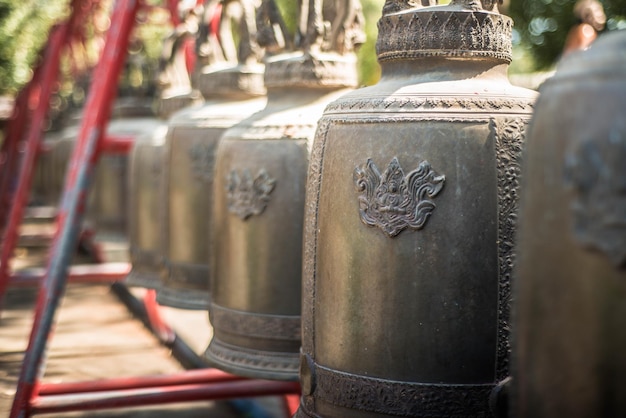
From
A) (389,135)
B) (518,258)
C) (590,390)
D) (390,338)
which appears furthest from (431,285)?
(590,390)

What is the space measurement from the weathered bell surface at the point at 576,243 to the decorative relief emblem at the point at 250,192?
1.57m

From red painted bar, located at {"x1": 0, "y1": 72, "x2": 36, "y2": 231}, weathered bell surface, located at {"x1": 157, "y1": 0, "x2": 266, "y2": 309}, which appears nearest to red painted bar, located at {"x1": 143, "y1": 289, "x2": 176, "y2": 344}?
red painted bar, located at {"x1": 0, "y1": 72, "x2": 36, "y2": 231}

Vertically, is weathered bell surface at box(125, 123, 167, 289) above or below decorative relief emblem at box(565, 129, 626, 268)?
below

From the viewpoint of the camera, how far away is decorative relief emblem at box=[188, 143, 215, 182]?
3.97 meters

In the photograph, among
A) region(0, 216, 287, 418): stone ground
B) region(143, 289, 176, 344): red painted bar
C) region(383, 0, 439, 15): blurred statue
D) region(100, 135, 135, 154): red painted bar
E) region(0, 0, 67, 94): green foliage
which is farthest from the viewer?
region(0, 0, 67, 94): green foliage

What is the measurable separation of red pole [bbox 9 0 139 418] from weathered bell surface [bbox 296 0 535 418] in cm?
164

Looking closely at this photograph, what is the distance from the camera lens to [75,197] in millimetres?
4023

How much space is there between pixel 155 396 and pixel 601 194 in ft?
9.22

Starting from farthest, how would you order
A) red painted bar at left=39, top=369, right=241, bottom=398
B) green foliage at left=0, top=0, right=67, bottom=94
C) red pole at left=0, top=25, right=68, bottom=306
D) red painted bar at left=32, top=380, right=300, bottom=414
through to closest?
green foliage at left=0, top=0, right=67, bottom=94 → red pole at left=0, top=25, right=68, bottom=306 → red painted bar at left=39, top=369, right=241, bottom=398 → red painted bar at left=32, top=380, right=300, bottom=414

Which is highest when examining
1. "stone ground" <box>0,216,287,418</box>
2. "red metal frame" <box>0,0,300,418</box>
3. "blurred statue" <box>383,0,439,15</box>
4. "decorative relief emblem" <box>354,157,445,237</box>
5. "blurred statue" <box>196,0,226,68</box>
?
"blurred statue" <box>383,0,439,15</box>

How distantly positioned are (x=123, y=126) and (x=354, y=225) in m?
4.67

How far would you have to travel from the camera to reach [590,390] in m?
1.51

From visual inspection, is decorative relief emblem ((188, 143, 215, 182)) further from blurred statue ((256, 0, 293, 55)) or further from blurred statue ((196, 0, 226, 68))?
blurred statue ((256, 0, 293, 55))

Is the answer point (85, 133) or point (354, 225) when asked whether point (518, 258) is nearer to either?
point (354, 225)
